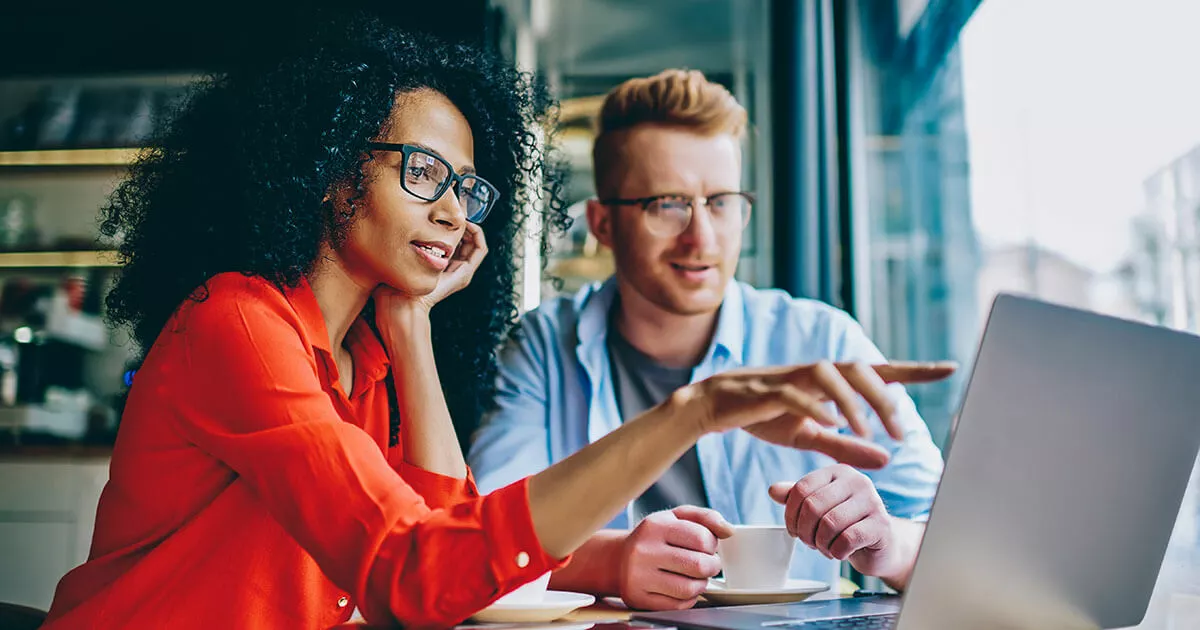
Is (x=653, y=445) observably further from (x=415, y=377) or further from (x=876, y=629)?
(x=415, y=377)

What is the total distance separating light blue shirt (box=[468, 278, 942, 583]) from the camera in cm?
151

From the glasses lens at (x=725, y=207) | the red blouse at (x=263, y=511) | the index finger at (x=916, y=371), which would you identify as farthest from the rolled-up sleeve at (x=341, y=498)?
the glasses lens at (x=725, y=207)

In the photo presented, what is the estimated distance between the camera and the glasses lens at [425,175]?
120cm

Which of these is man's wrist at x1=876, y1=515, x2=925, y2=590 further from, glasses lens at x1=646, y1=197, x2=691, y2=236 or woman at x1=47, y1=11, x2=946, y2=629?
glasses lens at x1=646, y1=197, x2=691, y2=236

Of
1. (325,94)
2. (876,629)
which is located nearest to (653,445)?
(876,629)

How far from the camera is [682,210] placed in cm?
179

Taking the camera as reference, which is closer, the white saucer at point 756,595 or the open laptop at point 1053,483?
the open laptop at point 1053,483

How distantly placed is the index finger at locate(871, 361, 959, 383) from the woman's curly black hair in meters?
0.74

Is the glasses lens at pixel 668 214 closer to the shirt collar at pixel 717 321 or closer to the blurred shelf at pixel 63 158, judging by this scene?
the shirt collar at pixel 717 321

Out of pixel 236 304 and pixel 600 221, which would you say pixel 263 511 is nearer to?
pixel 236 304

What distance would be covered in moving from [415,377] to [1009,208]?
1228mm

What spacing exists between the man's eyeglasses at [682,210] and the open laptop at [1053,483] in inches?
38.1

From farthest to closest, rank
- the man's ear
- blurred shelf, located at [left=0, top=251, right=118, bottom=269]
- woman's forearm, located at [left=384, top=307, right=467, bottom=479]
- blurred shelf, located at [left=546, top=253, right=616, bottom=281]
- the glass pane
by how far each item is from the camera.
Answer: blurred shelf, located at [left=546, top=253, right=616, bottom=281], blurred shelf, located at [left=0, top=251, right=118, bottom=269], the man's ear, the glass pane, woman's forearm, located at [left=384, top=307, right=467, bottom=479]

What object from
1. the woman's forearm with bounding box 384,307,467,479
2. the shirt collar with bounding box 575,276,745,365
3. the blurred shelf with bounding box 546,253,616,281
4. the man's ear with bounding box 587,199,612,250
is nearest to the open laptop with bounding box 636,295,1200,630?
the woman's forearm with bounding box 384,307,467,479
